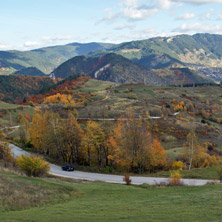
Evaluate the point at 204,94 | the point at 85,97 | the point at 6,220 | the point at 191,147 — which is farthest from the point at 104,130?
the point at 204,94

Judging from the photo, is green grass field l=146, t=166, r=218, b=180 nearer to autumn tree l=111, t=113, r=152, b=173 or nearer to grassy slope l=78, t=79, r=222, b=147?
autumn tree l=111, t=113, r=152, b=173

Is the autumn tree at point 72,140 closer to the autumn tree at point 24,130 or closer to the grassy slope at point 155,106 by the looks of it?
the autumn tree at point 24,130

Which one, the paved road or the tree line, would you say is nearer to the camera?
the paved road

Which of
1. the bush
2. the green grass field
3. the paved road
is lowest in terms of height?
the paved road

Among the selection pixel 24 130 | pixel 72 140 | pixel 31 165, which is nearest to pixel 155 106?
pixel 24 130

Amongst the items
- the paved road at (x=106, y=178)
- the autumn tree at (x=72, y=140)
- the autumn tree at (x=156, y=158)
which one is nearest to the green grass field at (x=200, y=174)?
the paved road at (x=106, y=178)

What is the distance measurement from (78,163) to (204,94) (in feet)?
495

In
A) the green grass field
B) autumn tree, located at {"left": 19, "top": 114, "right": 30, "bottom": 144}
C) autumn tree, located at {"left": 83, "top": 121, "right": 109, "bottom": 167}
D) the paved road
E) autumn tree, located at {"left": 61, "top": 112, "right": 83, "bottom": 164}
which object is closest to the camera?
the paved road

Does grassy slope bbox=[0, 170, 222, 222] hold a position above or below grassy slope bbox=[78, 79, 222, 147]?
above

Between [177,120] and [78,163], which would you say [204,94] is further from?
[78,163]

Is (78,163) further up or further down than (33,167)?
further down

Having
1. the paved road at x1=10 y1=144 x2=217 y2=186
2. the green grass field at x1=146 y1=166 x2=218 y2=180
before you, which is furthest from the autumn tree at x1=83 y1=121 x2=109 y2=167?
the green grass field at x1=146 y1=166 x2=218 y2=180

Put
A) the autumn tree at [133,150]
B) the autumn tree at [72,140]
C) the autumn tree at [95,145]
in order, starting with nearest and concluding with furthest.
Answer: the autumn tree at [133,150], the autumn tree at [95,145], the autumn tree at [72,140]

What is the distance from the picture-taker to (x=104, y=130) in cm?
5178
